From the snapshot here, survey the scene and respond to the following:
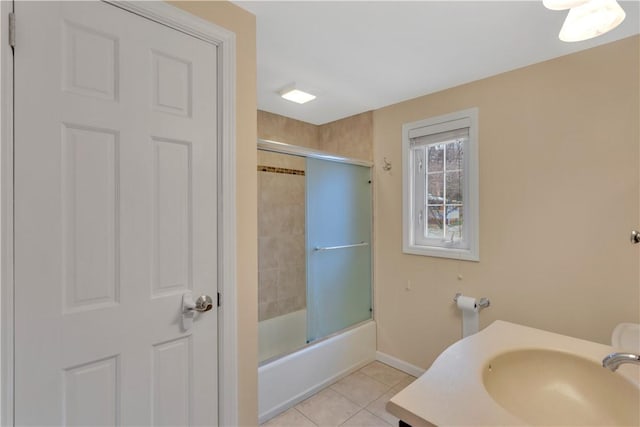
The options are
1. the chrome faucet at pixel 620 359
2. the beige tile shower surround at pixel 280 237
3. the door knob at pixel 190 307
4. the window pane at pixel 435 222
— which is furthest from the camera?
the beige tile shower surround at pixel 280 237

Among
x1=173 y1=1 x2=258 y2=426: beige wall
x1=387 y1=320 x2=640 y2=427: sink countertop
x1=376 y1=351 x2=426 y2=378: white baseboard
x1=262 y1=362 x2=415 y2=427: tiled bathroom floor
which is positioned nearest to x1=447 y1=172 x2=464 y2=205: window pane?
x1=387 y1=320 x2=640 y2=427: sink countertop

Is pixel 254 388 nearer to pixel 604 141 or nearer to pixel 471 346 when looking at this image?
pixel 471 346

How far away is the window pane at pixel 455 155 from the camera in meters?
2.31

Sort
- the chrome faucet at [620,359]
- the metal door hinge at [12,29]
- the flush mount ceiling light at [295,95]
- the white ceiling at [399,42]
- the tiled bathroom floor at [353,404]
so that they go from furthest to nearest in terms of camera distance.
Result: the flush mount ceiling light at [295,95], the tiled bathroom floor at [353,404], the white ceiling at [399,42], the metal door hinge at [12,29], the chrome faucet at [620,359]

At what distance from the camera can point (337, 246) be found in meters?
2.59

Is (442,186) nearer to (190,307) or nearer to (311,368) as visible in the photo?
(311,368)

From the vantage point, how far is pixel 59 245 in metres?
1.01

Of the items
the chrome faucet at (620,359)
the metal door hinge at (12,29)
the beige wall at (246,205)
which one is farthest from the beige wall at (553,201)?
the metal door hinge at (12,29)

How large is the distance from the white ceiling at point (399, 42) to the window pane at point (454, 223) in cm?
93

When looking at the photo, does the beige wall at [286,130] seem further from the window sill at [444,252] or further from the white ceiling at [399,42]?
the window sill at [444,252]

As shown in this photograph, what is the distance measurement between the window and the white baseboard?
0.95 meters

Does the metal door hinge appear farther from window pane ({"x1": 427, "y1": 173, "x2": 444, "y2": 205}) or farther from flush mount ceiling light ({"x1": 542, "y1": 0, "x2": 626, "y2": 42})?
window pane ({"x1": 427, "y1": 173, "x2": 444, "y2": 205})

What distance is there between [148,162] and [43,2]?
565mm

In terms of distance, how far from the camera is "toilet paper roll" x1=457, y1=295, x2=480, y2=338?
2.13 metres
